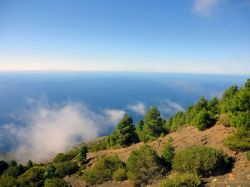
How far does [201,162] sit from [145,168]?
5.11 m

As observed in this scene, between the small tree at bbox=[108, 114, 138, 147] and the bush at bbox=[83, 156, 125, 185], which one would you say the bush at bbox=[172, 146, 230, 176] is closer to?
the bush at bbox=[83, 156, 125, 185]

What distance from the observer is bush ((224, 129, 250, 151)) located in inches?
764

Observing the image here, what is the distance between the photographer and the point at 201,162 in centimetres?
1803

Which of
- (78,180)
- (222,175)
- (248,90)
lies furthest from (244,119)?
(78,180)

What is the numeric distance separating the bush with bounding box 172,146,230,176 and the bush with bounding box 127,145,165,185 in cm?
172

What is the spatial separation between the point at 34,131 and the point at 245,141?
545ft

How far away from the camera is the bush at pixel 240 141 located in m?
19.4

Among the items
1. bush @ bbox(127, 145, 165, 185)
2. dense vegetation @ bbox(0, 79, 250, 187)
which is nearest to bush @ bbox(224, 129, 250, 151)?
dense vegetation @ bbox(0, 79, 250, 187)

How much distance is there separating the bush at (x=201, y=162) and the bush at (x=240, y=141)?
1622 millimetres

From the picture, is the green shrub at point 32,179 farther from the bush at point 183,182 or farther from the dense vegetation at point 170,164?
the bush at point 183,182

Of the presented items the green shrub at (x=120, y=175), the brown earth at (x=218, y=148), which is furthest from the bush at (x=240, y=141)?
the green shrub at (x=120, y=175)

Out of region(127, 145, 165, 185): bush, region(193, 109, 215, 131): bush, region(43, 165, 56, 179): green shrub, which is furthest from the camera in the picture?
region(43, 165, 56, 179): green shrub

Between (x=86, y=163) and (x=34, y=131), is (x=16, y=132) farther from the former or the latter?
(x=86, y=163)

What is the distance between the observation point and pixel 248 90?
2467cm
